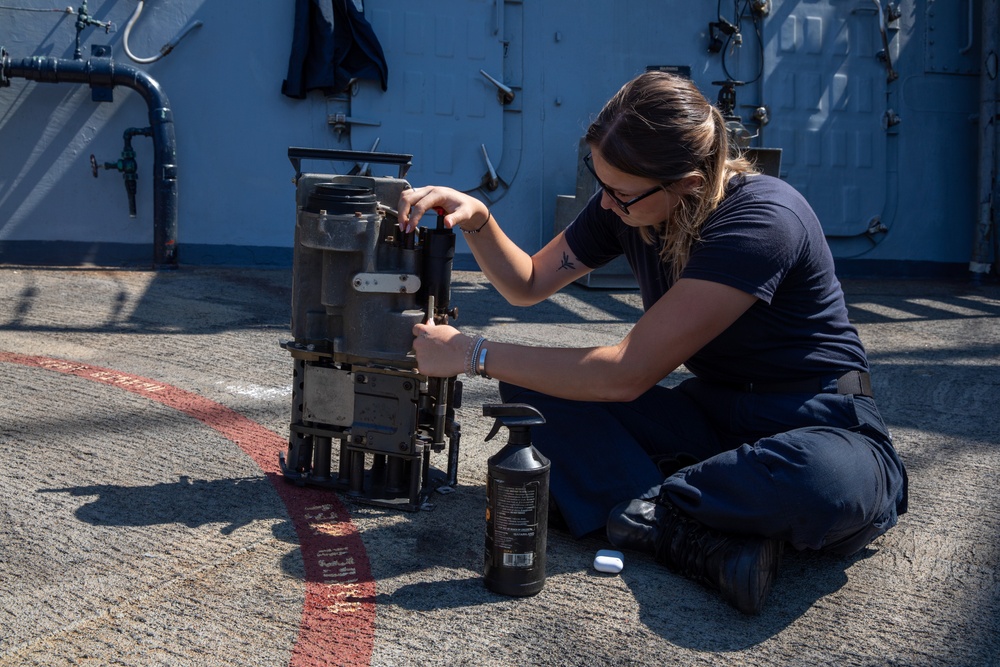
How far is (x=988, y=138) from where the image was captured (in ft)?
28.4

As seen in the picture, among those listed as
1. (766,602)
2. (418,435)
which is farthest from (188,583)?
(766,602)

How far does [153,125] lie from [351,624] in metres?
5.46

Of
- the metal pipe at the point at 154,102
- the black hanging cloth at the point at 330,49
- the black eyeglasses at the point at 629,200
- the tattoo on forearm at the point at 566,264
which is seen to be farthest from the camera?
the black hanging cloth at the point at 330,49

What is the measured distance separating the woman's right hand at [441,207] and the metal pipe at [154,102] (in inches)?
175

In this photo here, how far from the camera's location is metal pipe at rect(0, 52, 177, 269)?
670 centimetres

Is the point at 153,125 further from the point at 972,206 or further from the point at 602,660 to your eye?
the point at 972,206

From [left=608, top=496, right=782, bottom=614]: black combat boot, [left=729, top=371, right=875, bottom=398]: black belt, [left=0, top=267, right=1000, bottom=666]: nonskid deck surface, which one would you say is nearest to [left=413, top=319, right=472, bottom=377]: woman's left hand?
[left=0, top=267, right=1000, bottom=666]: nonskid deck surface

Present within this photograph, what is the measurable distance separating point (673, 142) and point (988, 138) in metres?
7.37

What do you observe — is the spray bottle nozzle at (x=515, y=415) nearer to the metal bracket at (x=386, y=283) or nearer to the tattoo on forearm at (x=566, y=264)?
the metal bracket at (x=386, y=283)

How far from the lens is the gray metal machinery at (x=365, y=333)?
2863 mm

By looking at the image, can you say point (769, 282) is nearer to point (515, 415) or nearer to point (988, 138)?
point (515, 415)

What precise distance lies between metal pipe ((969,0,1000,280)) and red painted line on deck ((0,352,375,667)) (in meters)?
7.35

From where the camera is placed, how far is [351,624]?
2.36 m

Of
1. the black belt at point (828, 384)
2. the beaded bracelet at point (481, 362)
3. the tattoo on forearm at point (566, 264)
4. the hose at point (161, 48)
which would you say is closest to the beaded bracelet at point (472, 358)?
the beaded bracelet at point (481, 362)
